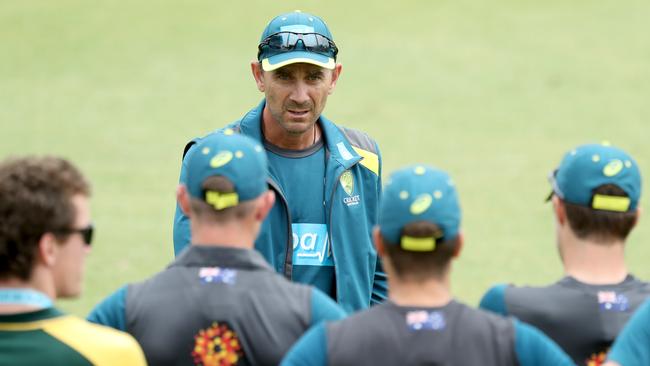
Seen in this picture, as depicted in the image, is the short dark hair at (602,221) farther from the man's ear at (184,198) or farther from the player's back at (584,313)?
the man's ear at (184,198)

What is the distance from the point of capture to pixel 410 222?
4391 mm

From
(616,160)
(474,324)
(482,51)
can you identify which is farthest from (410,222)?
(482,51)

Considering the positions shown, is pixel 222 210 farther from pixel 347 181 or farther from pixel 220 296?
pixel 347 181

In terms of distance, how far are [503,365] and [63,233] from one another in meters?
1.59

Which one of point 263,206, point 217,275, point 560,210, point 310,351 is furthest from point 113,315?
point 560,210

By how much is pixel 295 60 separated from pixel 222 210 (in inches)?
83.9

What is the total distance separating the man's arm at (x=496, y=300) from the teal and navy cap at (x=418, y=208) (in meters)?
0.56

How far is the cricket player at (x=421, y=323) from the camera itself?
4254mm

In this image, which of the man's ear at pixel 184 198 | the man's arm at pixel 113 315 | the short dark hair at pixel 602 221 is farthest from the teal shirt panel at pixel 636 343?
the man's arm at pixel 113 315

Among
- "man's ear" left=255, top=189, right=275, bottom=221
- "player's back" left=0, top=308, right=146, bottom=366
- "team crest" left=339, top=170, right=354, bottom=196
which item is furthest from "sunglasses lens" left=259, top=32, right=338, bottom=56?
"player's back" left=0, top=308, right=146, bottom=366

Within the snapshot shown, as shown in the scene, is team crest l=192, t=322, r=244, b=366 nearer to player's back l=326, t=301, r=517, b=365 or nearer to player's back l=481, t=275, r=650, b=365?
player's back l=326, t=301, r=517, b=365

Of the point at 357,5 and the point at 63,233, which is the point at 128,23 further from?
the point at 63,233

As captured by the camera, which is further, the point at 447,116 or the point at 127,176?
the point at 447,116

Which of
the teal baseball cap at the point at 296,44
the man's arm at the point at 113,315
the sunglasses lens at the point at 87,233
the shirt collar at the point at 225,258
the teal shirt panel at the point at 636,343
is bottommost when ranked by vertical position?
the teal shirt panel at the point at 636,343
